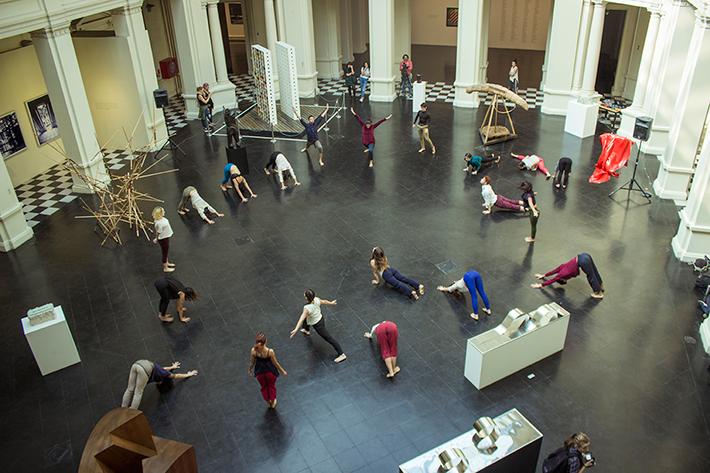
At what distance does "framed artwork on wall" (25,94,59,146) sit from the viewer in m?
15.8

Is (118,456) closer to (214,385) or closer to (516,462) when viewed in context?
(214,385)

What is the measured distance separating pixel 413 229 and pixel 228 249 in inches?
154

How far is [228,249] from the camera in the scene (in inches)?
482

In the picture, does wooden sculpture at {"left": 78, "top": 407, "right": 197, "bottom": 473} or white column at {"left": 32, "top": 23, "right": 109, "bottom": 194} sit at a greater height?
white column at {"left": 32, "top": 23, "right": 109, "bottom": 194}

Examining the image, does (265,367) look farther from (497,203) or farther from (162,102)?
(162,102)

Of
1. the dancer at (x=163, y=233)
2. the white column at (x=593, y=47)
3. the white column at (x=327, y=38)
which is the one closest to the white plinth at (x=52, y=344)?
the dancer at (x=163, y=233)

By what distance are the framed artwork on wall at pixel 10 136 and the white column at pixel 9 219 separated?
2828mm

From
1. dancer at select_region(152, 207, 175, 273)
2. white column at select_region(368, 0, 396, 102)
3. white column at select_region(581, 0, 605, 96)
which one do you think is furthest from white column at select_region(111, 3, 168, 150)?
white column at select_region(581, 0, 605, 96)

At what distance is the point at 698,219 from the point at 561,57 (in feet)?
29.9

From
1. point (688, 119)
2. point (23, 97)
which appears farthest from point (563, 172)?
point (23, 97)

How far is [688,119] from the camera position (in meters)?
12.6

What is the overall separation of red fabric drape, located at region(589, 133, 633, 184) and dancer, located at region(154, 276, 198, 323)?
10027 millimetres

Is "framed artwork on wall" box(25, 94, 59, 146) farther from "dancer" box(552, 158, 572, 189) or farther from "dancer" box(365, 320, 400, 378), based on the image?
"dancer" box(552, 158, 572, 189)

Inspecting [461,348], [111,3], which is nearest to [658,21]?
[461,348]
